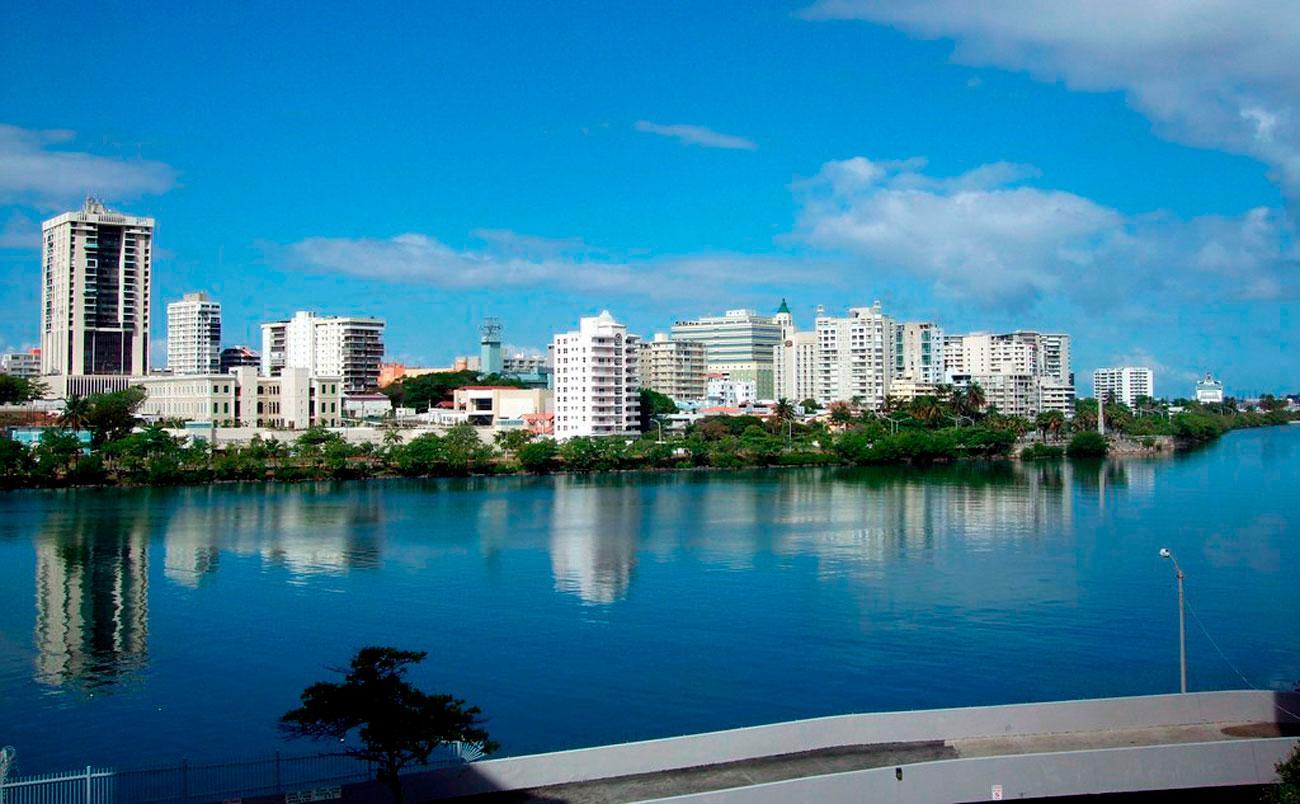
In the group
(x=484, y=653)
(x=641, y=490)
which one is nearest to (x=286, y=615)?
(x=484, y=653)

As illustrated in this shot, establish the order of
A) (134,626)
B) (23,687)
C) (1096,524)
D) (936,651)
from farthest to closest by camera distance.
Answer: (1096,524)
(134,626)
(936,651)
(23,687)

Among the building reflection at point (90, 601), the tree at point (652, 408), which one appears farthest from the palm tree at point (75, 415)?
the tree at point (652, 408)

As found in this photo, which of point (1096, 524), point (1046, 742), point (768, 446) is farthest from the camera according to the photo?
point (768, 446)

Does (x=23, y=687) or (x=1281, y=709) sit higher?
(x=1281, y=709)

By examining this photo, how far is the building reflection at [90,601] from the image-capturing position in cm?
1717

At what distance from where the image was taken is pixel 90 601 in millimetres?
21953

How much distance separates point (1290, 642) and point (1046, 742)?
33.8ft

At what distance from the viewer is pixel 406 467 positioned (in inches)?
2066

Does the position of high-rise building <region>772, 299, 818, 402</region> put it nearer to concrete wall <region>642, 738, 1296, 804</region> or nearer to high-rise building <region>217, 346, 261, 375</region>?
high-rise building <region>217, 346, 261, 375</region>

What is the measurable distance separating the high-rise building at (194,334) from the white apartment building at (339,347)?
35.2 feet

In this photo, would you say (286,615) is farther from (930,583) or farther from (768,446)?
(768,446)

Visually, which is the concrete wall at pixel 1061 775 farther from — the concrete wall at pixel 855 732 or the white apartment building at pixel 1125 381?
the white apartment building at pixel 1125 381

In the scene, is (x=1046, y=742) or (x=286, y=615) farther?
(x=286, y=615)

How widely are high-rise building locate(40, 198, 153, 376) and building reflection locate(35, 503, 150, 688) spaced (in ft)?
156
